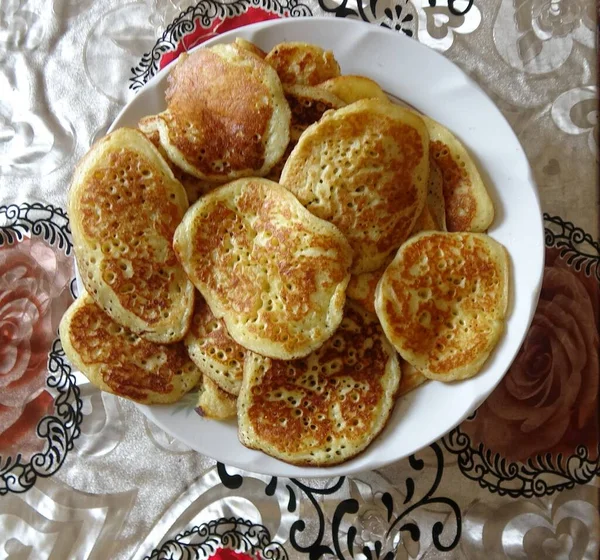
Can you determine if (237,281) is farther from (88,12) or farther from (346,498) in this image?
(88,12)

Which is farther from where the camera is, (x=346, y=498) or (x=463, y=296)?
(x=346, y=498)

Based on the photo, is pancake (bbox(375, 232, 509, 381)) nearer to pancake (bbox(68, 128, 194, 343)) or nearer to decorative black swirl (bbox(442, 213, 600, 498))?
decorative black swirl (bbox(442, 213, 600, 498))

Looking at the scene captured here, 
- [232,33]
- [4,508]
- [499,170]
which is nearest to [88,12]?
[232,33]

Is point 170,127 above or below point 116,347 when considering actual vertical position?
above

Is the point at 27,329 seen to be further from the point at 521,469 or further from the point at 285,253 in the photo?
the point at 521,469

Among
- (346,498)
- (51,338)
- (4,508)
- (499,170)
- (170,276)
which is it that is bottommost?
(4,508)

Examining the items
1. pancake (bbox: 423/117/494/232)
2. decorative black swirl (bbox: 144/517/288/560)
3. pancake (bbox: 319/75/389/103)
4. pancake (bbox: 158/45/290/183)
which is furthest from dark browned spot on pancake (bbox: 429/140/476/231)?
decorative black swirl (bbox: 144/517/288/560)

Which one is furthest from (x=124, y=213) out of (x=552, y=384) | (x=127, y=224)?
(x=552, y=384)
